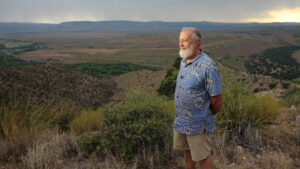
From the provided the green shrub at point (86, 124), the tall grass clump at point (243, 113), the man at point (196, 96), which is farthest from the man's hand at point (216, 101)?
the green shrub at point (86, 124)

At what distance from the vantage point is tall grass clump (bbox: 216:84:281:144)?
383cm

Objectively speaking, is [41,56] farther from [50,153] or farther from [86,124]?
[50,153]

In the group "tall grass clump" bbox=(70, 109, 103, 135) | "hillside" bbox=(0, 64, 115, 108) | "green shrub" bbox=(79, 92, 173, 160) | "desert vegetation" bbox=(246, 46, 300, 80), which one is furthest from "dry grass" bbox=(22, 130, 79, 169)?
"desert vegetation" bbox=(246, 46, 300, 80)

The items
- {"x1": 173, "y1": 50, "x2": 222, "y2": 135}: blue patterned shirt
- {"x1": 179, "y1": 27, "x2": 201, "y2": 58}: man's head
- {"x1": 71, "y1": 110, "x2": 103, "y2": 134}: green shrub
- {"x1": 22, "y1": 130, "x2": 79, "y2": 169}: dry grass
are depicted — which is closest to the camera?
{"x1": 173, "y1": 50, "x2": 222, "y2": 135}: blue patterned shirt

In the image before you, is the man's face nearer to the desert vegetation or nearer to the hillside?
the hillside

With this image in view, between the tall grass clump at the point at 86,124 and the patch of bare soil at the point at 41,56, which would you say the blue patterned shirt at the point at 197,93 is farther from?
the patch of bare soil at the point at 41,56

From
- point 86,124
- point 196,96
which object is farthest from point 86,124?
point 196,96

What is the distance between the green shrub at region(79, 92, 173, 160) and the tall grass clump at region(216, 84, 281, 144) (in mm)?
1036

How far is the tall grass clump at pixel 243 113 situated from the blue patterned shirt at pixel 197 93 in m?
1.48

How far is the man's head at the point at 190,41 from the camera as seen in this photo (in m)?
2.50

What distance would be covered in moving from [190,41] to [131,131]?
1515 mm

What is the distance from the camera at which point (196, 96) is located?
7.99 feet

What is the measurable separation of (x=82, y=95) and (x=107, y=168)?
2899 centimetres

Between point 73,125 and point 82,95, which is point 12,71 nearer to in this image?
point 82,95
